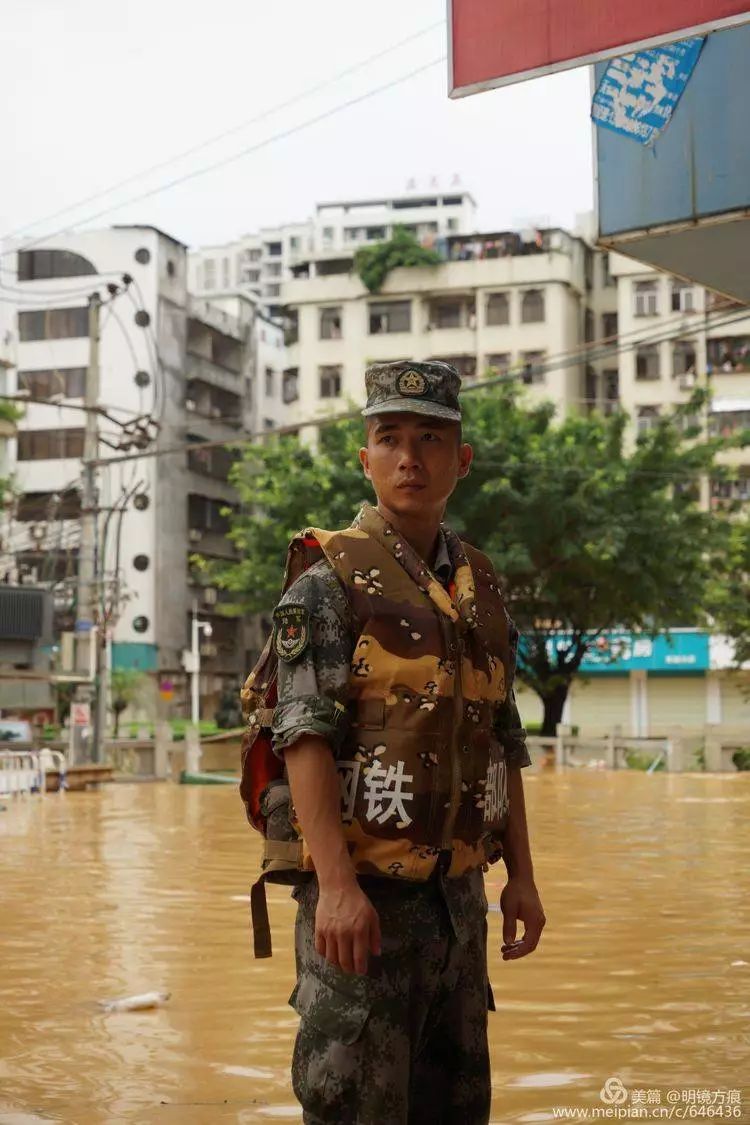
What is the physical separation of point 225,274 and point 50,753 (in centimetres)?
9077

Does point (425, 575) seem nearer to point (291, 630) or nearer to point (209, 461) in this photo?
point (291, 630)

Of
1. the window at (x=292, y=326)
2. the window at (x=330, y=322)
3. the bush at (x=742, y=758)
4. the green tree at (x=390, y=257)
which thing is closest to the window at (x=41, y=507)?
the window at (x=292, y=326)

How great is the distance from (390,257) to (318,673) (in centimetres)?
5631

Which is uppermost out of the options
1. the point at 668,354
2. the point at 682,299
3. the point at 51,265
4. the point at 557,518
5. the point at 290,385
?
the point at 51,265

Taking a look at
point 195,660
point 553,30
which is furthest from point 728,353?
point 553,30

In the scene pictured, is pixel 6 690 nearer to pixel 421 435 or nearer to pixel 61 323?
pixel 61 323

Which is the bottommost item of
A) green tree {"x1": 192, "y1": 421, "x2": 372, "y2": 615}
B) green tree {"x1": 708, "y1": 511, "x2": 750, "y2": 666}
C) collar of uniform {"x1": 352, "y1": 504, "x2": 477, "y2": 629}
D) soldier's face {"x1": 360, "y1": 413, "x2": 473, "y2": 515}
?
collar of uniform {"x1": 352, "y1": 504, "x2": 477, "y2": 629}

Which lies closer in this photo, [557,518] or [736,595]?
[557,518]

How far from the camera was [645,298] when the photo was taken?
5575 cm

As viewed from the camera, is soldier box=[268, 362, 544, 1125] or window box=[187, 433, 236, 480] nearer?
soldier box=[268, 362, 544, 1125]

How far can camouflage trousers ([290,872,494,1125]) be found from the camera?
3117mm

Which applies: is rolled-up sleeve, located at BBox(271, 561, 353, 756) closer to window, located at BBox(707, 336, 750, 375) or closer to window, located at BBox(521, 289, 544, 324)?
window, located at BBox(707, 336, 750, 375)

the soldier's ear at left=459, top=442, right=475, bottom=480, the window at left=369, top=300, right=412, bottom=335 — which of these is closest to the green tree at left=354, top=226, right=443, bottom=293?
the window at left=369, top=300, right=412, bottom=335

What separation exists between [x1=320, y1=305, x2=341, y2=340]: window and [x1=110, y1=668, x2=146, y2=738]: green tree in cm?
1491
